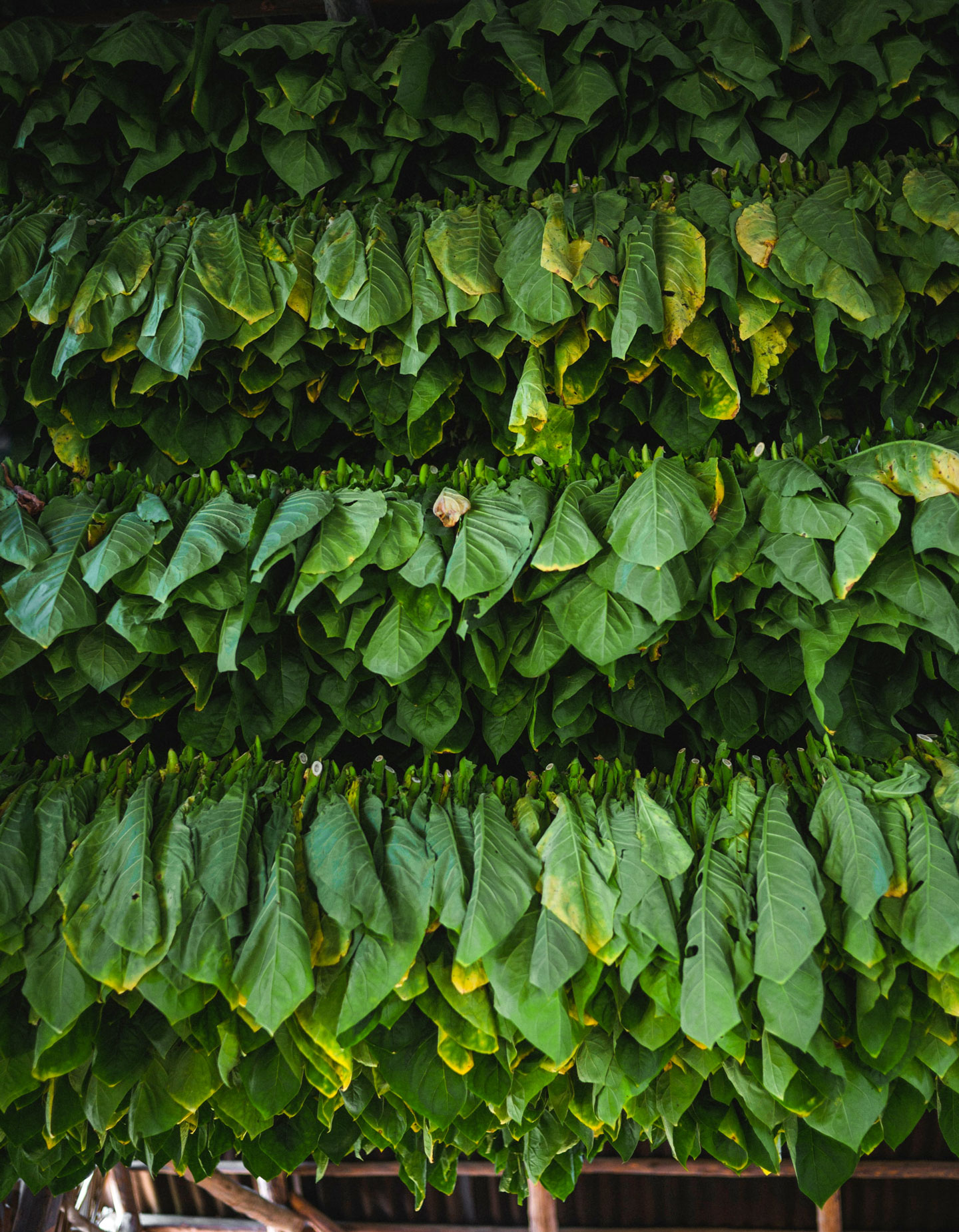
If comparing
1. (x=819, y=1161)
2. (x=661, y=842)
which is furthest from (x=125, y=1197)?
(x=661, y=842)

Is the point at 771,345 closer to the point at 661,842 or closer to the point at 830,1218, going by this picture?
the point at 661,842

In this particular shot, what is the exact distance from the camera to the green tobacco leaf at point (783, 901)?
124 centimetres

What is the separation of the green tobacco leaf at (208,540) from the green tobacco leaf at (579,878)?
68 cm

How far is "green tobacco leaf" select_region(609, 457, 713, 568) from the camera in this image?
1.32 m

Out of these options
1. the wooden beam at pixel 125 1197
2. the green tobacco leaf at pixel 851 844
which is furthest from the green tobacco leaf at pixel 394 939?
the wooden beam at pixel 125 1197

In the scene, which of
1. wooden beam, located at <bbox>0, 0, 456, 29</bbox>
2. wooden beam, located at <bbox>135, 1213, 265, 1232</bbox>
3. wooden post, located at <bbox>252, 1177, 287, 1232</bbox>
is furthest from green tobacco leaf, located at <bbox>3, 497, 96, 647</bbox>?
wooden beam, located at <bbox>135, 1213, 265, 1232</bbox>

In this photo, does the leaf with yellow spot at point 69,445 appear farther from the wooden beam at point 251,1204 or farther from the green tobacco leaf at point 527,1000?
the wooden beam at point 251,1204

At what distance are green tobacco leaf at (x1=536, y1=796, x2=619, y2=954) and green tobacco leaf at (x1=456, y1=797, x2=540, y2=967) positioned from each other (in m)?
0.03

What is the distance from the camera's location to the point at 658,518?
134 cm

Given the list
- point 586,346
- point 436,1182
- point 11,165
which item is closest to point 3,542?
point 11,165

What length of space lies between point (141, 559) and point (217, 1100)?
0.87 m

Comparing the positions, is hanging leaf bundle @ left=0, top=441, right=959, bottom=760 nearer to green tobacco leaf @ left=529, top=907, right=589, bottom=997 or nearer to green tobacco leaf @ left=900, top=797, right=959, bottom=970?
green tobacco leaf @ left=900, top=797, right=959, bottom=970

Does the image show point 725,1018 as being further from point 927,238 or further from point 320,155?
point 320,155

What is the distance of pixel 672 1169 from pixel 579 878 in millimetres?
1882
